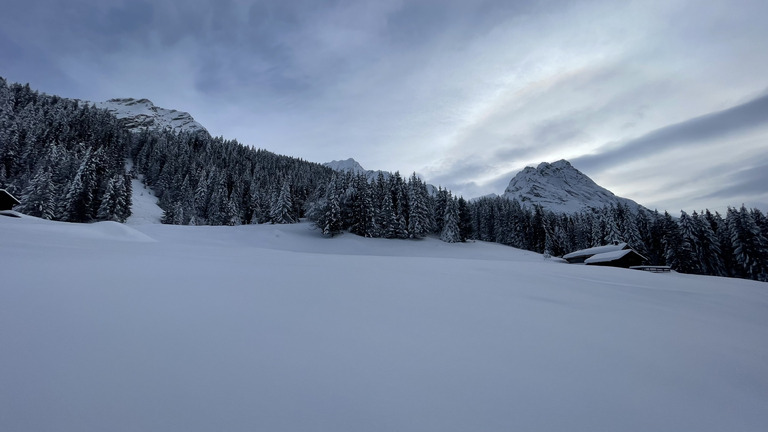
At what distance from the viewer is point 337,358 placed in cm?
325

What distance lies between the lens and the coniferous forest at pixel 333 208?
1813 inches

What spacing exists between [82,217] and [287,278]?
59835mm

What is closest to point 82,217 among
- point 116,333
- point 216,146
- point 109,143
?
point 109,143

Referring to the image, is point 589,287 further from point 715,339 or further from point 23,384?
point 23,384

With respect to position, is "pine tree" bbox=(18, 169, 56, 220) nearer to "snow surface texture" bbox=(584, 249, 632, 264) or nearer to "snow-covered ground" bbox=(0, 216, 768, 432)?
"snow-covered ground" bbox=(0, 216, 768, 432)

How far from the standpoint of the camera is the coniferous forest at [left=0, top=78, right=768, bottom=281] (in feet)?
151

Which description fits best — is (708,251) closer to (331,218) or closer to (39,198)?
(331,218)

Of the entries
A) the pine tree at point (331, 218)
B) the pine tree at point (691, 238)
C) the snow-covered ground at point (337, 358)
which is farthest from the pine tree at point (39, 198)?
the pine tree at point (691, 238)

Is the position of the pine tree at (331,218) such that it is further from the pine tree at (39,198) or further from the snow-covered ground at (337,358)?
the pine tree at (39,198)

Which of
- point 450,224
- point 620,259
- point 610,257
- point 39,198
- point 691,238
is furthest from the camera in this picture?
point 450,224

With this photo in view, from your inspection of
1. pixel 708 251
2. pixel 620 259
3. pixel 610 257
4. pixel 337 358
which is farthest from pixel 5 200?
pixel 708 251

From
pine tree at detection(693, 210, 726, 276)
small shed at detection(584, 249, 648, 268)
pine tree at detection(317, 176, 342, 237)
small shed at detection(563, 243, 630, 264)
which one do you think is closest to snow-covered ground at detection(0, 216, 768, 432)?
small shed at detection(584, 249, 648, 268)

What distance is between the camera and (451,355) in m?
3.57

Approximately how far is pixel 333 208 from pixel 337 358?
141 ft
